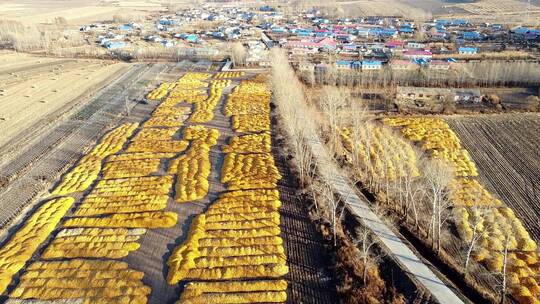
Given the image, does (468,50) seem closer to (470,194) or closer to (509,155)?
(509,155)

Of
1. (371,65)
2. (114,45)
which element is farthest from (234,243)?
(114,45)

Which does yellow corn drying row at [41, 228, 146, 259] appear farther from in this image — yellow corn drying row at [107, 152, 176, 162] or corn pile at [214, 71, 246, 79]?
corn pile at [214, 71, 246, 79]

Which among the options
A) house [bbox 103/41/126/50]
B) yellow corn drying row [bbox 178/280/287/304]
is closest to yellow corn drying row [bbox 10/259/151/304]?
yellow corn drying row [bbox 178/280/287/304]

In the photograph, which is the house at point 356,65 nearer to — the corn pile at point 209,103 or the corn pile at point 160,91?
the corn pile at point 209,103

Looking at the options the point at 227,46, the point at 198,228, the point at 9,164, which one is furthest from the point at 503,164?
the point at 227,46

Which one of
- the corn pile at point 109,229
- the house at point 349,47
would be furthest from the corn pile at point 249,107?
the house at point 349,47

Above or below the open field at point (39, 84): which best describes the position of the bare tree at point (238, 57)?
above
